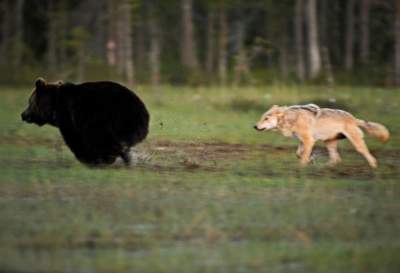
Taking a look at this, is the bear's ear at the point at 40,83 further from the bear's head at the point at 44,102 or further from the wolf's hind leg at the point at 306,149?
the wolf's hind leg at the point at 306,149

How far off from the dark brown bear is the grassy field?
1.01 ft

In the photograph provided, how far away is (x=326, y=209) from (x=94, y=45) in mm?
39550

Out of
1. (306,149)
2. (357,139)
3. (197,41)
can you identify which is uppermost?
(357,139)

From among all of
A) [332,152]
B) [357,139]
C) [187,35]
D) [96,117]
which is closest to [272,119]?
[332,152]

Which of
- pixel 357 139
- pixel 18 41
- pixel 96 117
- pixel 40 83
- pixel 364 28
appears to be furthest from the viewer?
pixel 364 28

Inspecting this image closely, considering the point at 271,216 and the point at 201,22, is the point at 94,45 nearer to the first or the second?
the point at 201,22

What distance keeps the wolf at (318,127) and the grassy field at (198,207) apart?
0.32 metres

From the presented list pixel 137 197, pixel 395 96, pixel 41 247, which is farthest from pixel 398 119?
pixel 41 247

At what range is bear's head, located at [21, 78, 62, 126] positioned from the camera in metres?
13.4

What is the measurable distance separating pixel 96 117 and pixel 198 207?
9.64 ft

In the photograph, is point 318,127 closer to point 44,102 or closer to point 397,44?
point 44,102

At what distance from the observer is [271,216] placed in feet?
33.1

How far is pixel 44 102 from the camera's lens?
44.2 ft

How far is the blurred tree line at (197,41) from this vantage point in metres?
34.7
